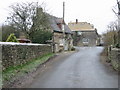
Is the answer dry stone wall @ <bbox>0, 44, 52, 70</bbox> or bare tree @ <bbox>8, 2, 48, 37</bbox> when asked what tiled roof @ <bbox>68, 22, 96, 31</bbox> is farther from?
dry stone wall @ <bbox>0, 44, 52, 70</bbox>

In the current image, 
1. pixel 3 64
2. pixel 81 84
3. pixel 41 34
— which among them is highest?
pixel 41 34

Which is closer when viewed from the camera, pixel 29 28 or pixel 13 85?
pixel 13 85

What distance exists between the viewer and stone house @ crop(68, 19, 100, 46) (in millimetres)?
77812

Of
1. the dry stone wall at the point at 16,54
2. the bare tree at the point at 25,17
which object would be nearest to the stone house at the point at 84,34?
the bare tree at the point at 25,17

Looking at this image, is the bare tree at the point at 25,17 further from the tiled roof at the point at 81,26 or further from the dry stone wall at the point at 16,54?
the tiled roof at the point at 81,26

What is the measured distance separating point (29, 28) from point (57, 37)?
36.8ft

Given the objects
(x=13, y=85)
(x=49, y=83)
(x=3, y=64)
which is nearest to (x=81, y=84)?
(x=49, y=83)

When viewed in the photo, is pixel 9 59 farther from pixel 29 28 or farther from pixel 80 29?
pixel 80 29

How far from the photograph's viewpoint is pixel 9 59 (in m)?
14.6

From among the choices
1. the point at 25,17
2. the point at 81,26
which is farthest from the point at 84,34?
the point at 25,17

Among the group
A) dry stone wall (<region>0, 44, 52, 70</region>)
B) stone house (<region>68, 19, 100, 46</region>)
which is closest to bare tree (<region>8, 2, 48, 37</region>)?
dry stone wall (<region>0, 44, 52, 70</region>)

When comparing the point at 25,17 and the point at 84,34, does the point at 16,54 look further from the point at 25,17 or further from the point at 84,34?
the point at 84,34

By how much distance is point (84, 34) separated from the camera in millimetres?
81438

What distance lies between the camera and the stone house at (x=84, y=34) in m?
77.8
